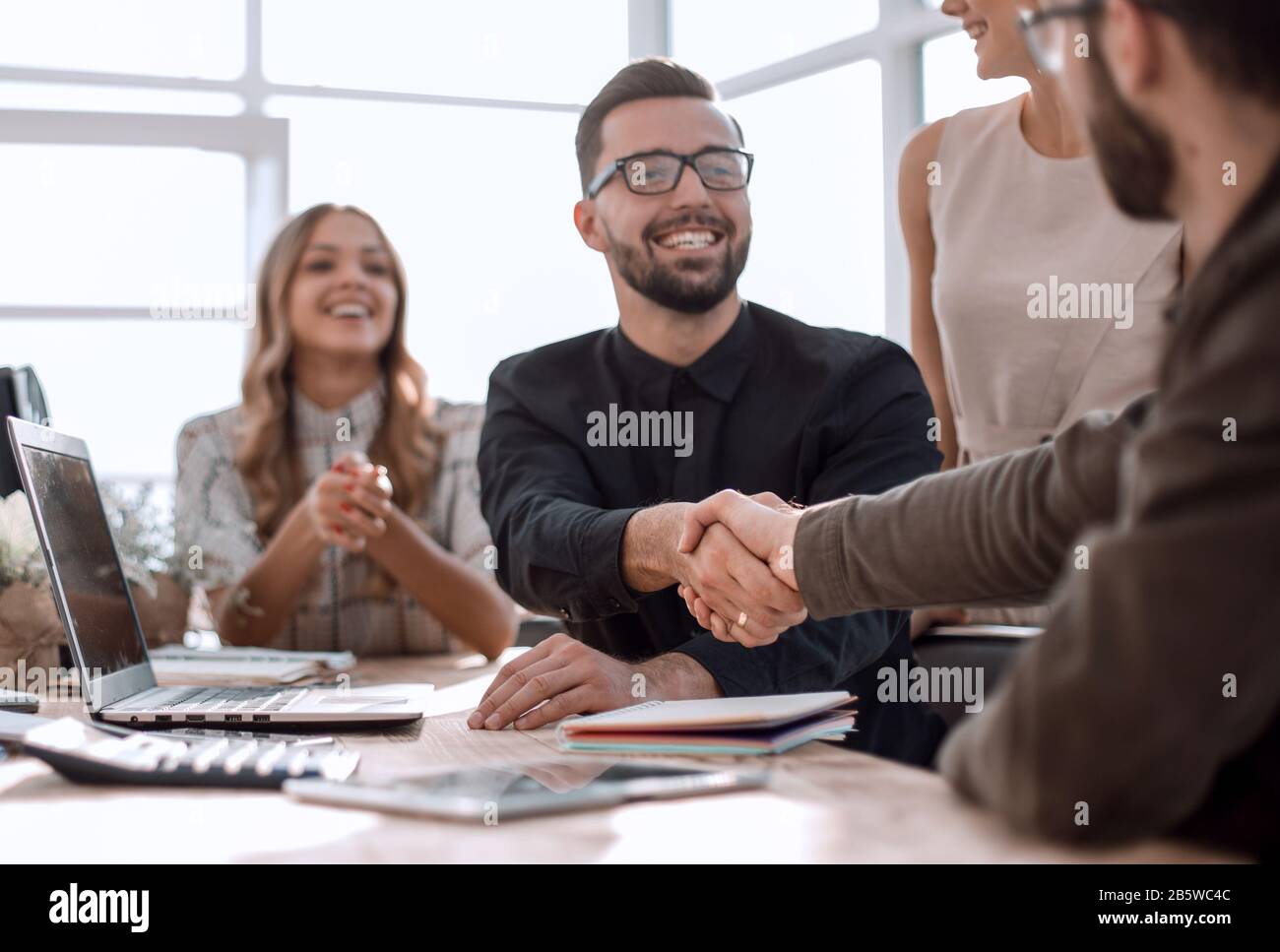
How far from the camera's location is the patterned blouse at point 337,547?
256 cm

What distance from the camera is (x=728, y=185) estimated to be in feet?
6.48

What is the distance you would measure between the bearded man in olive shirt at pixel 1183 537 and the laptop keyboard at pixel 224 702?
0.82 metres

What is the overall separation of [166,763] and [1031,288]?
1.47m

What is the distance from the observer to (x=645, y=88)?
204 centimetres

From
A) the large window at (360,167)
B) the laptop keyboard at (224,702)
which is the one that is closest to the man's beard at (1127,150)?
the laptop keyboard at (224,702)

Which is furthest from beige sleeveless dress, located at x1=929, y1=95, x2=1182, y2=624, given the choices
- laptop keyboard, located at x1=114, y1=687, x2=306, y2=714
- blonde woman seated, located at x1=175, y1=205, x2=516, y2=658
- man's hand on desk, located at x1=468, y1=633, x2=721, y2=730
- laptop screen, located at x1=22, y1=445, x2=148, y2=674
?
laptop screen, located at x1=22, y1=445, x2=148, y2=674

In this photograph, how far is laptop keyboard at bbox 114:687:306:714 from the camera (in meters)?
1.22

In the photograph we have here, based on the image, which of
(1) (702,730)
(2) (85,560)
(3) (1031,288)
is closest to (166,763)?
(1) (702,730)

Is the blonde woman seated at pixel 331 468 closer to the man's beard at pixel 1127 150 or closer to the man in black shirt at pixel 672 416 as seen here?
the man in black shirt at pixel 672 416

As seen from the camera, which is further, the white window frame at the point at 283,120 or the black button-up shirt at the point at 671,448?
the white window frame at the point at 283,120

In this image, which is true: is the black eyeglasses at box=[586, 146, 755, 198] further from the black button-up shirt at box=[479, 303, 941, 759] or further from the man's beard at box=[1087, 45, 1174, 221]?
the man's beard at box=[1087, 45, 1174, 221]

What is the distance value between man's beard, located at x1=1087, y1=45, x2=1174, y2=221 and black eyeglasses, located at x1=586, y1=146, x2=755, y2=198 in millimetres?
1344
